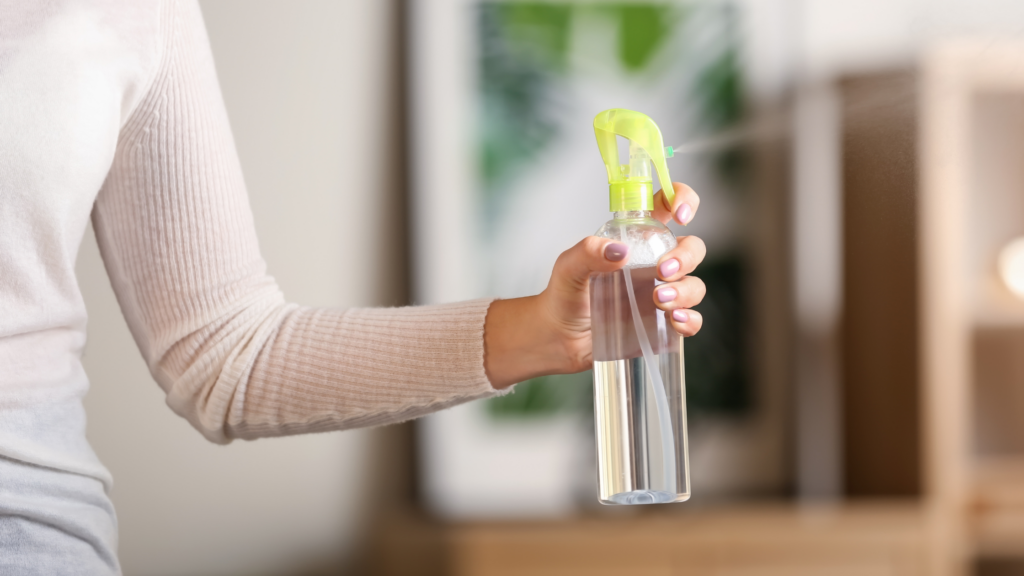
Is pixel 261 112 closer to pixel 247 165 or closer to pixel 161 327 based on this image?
pixel 247 165

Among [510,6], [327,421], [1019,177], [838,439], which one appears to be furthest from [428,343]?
[1019,177]

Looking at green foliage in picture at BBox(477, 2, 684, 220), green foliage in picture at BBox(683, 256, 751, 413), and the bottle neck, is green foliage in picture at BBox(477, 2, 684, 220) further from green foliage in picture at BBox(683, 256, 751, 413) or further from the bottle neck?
the bottle neck

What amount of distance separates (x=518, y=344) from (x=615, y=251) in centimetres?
12

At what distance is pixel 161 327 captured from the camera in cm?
59

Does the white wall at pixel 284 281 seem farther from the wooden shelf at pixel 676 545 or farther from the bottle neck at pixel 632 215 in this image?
the bottle neck at pixel 632 215

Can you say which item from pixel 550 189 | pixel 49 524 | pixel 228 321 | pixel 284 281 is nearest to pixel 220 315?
pixel 228 321

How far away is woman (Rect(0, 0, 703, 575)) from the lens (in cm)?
52

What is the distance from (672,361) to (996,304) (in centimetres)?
116

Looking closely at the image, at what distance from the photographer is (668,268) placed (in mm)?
490

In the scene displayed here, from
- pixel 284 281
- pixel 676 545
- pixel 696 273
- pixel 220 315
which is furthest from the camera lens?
pixel 696 273

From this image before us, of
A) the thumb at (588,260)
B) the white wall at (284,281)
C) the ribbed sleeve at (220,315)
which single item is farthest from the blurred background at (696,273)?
the thumb at (588,260)

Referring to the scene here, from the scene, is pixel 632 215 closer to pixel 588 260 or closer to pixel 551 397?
pixel 588 260

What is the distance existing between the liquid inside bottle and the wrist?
0.04 m

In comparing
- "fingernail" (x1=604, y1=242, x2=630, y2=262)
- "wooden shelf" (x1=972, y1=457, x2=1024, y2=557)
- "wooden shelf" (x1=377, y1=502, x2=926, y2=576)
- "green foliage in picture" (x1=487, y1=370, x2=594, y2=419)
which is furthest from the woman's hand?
"wooden shelf" (x1=972, y1=457, x2=1024, y2=557)
